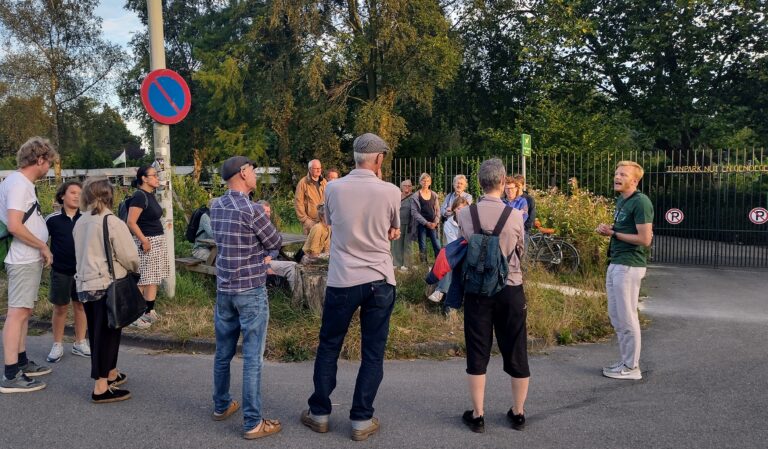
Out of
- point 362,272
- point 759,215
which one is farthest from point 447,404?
point 759,215

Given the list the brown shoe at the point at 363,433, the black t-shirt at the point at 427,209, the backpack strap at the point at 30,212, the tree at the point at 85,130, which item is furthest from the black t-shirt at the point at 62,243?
the tree at the point at 85,130

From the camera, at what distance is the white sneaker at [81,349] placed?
19.0ft

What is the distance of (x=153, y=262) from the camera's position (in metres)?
6.52

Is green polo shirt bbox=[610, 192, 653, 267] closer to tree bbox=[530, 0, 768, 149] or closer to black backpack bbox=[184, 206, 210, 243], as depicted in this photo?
black backpack bbox=[184, 206, 210, 243]

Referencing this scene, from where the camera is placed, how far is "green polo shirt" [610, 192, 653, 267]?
193 inches

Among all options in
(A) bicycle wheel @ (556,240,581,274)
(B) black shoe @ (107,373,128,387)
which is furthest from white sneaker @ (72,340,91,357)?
(A) bicycle wheel @ (556,240,581,274)

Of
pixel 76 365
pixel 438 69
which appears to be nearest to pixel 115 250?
pixel 76 365

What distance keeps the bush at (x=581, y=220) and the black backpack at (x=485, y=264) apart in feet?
22.1

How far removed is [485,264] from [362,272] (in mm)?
784

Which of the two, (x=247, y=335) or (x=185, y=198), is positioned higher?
(x=185, y=198)

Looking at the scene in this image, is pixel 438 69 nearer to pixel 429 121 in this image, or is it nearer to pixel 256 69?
pixel 429 121

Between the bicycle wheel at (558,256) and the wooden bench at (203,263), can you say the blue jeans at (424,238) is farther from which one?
the wooden bench at (203,263)

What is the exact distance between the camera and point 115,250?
14.5ft

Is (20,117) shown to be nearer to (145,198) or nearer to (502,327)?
(145,198)
